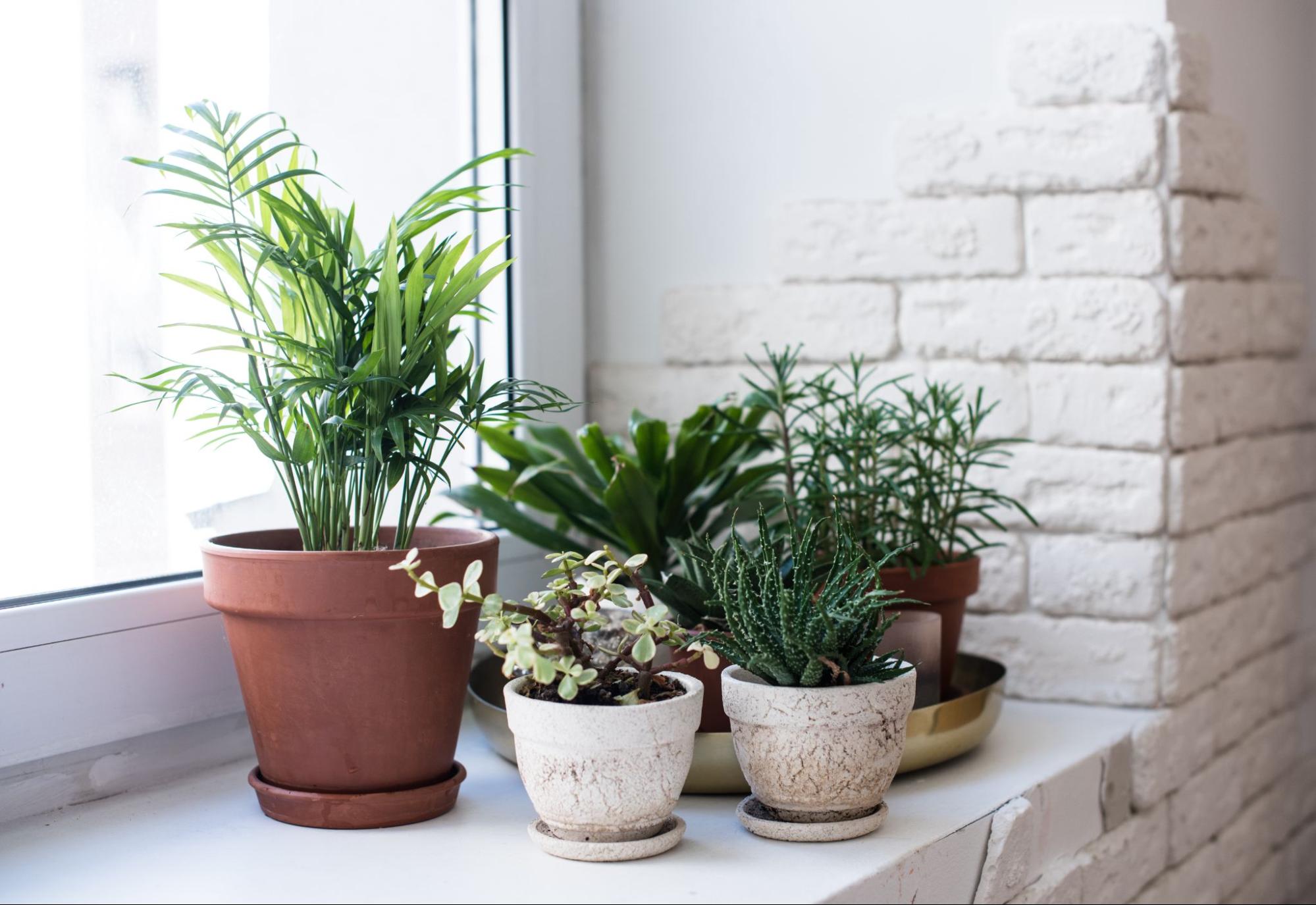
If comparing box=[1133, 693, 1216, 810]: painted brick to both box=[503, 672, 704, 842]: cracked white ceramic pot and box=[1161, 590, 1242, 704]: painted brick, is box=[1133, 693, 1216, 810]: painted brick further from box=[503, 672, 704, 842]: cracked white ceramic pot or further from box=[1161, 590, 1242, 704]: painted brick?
box=[503, 672, 704, 842]: cracked white ceramic pot

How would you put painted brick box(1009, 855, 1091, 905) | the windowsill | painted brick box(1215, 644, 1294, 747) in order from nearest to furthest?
the windowsill < painted brick box(1009, 855, 1091, 905) < painted brick box(1215, 644, 1294, 747)

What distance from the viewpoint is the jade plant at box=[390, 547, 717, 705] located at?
83cm

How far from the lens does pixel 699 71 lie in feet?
4.77

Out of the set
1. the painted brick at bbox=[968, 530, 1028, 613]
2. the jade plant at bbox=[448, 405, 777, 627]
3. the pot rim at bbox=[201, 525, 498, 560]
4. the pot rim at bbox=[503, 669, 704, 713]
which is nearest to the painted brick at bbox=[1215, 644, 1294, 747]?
the painted brick at bbox=[968, 530, 1028, 613]

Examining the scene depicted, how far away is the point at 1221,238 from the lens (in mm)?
1318

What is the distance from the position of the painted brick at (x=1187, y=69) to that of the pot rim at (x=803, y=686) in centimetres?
67

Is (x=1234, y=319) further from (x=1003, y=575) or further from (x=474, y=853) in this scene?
(x=474, y=853)

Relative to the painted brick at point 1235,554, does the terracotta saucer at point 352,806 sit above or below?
below

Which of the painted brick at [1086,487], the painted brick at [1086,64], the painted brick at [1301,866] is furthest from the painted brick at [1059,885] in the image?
the painted brick at [1086,64]

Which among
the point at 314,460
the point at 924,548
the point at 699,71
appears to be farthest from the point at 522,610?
the point at 699,71

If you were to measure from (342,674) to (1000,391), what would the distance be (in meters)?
0.75

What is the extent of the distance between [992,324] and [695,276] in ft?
1.18

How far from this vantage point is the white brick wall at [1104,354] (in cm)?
123

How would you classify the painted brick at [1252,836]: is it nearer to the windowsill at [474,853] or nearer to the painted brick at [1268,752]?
the painted brick at [1268,752]
